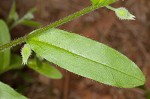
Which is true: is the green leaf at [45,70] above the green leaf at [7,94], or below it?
above

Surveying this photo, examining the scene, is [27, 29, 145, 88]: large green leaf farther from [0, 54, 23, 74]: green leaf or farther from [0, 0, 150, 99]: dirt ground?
[0, 0, 150, 99]: dirt ground

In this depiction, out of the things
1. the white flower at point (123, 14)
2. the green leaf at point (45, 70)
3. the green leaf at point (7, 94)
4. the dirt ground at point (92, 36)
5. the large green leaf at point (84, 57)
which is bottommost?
the green leaf at point (7, 94)

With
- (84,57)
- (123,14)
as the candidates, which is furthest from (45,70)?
(123,14)

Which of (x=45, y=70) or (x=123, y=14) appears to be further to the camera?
(x=45, y=70)

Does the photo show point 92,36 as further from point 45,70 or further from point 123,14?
point 123,14

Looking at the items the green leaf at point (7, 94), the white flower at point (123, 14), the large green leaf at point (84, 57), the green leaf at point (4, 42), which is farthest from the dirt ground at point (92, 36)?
the white flower at point (123, 14)

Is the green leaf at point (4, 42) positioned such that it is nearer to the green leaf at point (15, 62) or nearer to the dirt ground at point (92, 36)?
the green leaf at point (15, 62)

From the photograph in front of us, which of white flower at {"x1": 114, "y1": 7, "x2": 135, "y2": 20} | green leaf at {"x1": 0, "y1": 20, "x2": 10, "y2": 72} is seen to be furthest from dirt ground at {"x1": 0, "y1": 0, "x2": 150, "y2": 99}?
white flower at {"x1": 114, "y1": 7, "x2": 135, "y2": 20}
